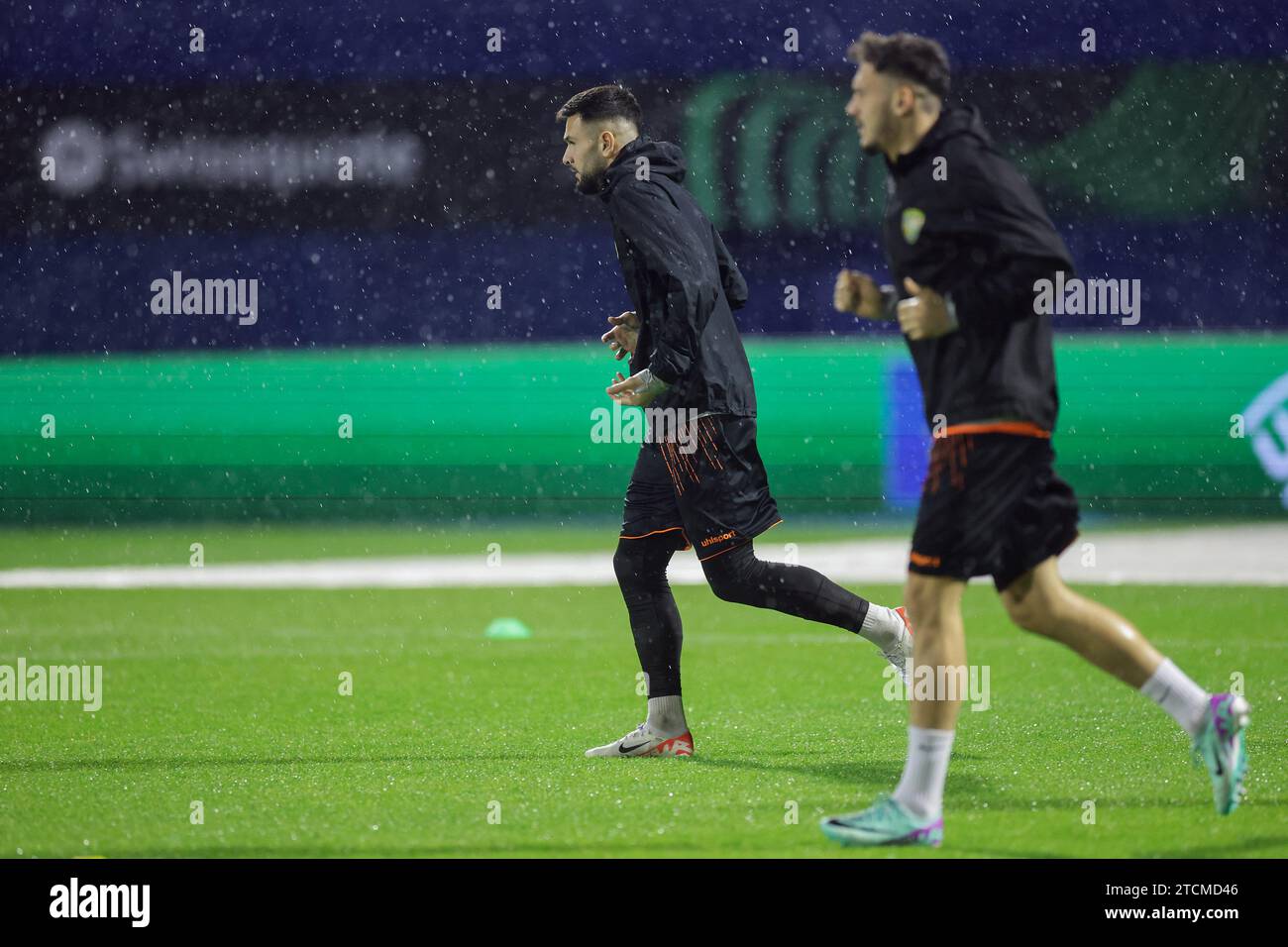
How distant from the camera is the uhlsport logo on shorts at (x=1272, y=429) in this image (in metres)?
13.9

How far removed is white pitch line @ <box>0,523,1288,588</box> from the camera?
420 inches

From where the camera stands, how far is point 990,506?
147 inches

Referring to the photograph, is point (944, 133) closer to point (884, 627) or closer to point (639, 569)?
point (884, 627)

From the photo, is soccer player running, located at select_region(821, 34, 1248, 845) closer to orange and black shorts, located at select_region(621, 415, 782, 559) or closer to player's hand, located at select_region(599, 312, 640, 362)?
orange and black shorts, located at select_region(621, 415, 782, 559)

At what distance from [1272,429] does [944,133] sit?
11.1m

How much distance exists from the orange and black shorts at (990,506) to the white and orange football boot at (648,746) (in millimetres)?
1593

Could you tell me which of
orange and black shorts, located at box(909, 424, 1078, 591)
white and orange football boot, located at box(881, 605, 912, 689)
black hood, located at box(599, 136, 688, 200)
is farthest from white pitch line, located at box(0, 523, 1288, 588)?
orange and black shorts, located at box(909, 424, 1078, 591)

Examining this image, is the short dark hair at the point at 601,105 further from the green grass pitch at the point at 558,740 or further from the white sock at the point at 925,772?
the white sock at the point at 925,772

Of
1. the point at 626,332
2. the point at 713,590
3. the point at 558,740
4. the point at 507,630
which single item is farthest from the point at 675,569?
the point at 626,332

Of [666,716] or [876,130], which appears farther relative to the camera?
[666,716]

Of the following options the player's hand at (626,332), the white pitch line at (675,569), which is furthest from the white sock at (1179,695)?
the white pitch line at (675,569)

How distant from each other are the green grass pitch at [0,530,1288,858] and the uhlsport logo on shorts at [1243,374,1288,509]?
186 inches
